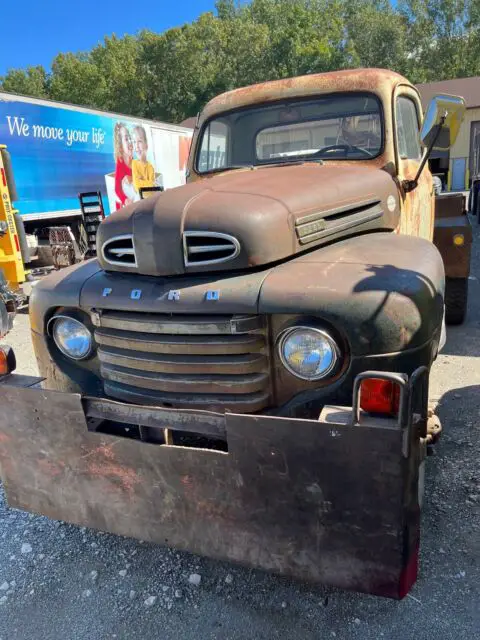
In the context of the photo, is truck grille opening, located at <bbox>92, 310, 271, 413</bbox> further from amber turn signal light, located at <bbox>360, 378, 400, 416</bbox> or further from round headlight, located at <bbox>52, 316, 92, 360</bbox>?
amber turn signal light, located at <bbox>360, 378, 400, 416</bbox>

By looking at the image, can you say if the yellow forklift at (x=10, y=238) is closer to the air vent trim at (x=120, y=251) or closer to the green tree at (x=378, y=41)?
the air vent trim at (x=120, y=251)

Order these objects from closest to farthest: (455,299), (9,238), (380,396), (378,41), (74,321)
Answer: (380,396) < (74,321) < (455,299) < (9,238) < (378,41)

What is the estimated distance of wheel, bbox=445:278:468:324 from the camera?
224 inches

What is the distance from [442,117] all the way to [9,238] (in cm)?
725

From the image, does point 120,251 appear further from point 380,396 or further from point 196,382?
point 380,396

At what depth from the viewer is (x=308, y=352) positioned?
83.2 inches

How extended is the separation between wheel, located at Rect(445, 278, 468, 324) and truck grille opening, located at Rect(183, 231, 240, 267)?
4.01 meters

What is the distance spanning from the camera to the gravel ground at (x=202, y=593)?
7.54 ft

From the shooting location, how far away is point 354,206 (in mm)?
2904

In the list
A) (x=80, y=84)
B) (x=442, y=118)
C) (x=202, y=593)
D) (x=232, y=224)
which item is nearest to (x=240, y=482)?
(x=202, y=593)

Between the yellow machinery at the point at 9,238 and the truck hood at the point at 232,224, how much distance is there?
6.43 meters

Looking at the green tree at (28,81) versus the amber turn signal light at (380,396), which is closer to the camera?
the amber turn signal light at (380,396)

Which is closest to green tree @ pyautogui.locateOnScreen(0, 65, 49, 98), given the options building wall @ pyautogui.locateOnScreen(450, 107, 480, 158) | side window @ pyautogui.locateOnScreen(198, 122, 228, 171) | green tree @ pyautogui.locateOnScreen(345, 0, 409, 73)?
green tree @ pyautogui.locateOnScreen(345, 0, 409, 73)

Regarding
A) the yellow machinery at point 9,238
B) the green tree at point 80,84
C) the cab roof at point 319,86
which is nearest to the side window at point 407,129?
the cab roof at point 319,86
